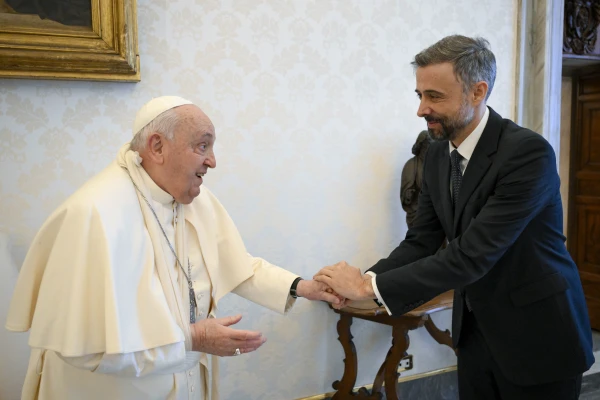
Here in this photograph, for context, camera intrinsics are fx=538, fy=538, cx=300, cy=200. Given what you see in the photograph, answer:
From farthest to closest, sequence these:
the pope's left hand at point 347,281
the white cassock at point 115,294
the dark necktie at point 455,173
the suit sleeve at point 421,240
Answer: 1. the suit sleeve at point 421,240
2. the pope's left hand at point 347,281
3. the dark necktie at point 455,173
4. the white cassock at point 115,294

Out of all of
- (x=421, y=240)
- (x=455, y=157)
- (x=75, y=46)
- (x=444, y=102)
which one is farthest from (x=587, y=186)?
(x=75, y=46)

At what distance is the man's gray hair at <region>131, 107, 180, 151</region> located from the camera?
6.09ft

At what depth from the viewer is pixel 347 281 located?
7.59 feet

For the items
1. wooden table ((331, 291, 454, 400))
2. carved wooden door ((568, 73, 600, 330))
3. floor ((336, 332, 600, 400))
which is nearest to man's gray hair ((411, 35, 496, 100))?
wooden table ((331, 291, 454, 400))

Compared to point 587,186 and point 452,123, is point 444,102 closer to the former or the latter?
point 452,123

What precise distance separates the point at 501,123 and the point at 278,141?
4.57ft

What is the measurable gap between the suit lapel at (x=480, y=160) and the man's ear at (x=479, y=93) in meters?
0.08

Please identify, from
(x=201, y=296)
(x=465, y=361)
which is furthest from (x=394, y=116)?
(x=201, y=296)

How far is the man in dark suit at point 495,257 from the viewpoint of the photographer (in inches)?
75.0

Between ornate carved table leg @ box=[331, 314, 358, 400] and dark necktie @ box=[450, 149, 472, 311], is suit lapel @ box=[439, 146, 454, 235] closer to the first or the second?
dark necktie @ box=[450, 149, 472, 311]

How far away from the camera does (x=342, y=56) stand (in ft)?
10.7

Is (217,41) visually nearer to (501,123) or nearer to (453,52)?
(453,52)

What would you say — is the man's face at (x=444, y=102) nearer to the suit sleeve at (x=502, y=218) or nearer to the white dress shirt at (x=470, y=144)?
the white dress shirt at (x=470, y=144)

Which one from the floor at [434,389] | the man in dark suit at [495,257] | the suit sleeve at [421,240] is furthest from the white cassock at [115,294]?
the floor at [434,389]
